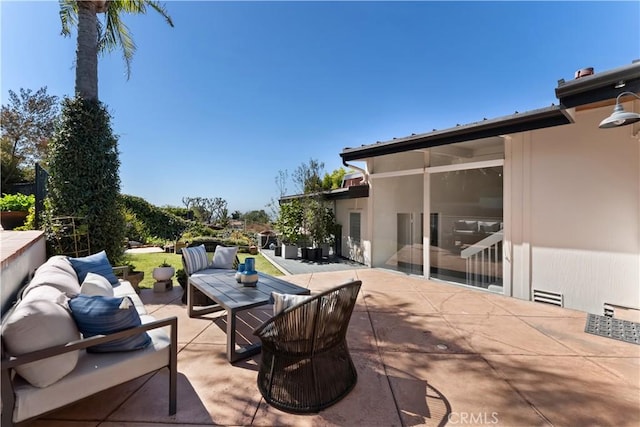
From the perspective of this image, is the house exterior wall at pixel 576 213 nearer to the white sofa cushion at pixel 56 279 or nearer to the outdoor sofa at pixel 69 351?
the outdoor sofa at pixel 69 351

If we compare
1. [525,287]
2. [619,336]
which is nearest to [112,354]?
[619,336]

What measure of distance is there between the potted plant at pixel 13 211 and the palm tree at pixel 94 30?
4.61 meters

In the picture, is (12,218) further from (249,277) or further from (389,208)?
(389,208)

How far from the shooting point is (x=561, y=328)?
4117 millimetres

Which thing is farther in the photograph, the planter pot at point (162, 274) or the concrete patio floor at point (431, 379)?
the planter pot at point (162, 274)

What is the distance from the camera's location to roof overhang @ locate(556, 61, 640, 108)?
3.35 metres

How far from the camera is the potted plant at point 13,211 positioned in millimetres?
7914

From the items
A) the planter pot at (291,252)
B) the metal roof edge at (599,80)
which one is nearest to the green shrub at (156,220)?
the planter pot at (291,252)

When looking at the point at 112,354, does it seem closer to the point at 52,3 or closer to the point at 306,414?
the point at 306,414

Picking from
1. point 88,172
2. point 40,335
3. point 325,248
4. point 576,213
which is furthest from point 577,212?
point 88,172

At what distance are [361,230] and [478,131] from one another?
494cm

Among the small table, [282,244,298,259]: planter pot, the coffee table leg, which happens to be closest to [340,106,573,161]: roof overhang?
the small table

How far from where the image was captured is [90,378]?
1967mm

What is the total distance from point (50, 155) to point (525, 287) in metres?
10.3
